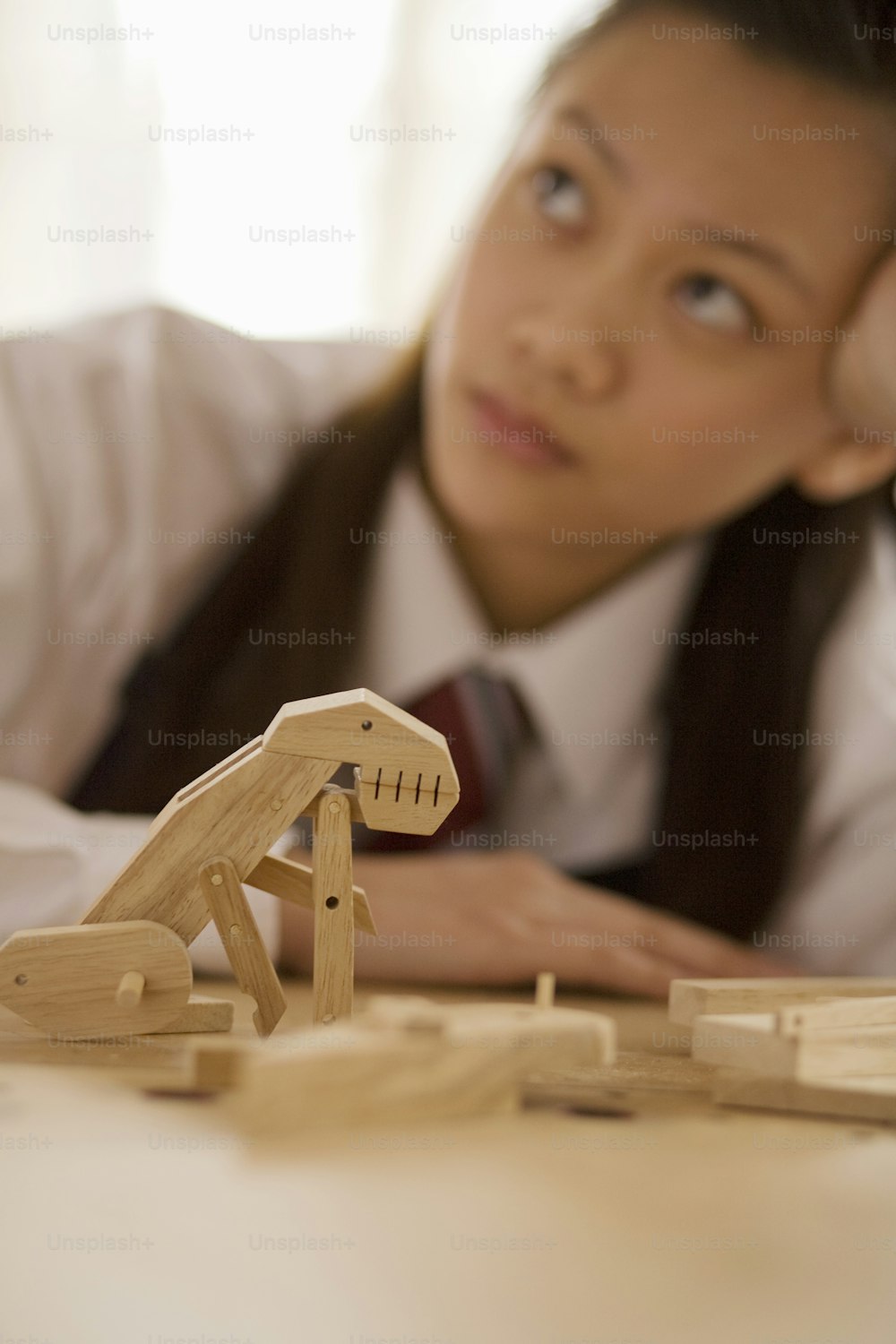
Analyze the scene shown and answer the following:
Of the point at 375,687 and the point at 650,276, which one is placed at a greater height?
the point at 650,276

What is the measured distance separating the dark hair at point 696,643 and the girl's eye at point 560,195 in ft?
0.36

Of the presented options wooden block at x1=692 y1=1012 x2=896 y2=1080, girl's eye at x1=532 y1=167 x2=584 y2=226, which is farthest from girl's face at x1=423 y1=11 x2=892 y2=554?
wooden block at x1=692 y1=1012 x2=896 y2=1080

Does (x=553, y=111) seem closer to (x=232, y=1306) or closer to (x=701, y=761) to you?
(x=701, y=761)

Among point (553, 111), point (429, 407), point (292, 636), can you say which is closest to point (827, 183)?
point (553, 111)

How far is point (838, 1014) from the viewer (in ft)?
2.44

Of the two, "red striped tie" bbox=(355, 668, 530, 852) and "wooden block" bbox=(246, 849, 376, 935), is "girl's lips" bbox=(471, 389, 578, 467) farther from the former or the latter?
"wooden block" bbox=(246, 849, 376, 935)

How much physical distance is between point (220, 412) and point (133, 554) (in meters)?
0.19

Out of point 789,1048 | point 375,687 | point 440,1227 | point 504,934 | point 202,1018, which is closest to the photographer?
point 440,1227

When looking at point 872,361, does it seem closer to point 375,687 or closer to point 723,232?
point 723,232

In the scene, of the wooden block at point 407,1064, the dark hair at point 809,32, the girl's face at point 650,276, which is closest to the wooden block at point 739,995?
the wooden block at point 407,1064

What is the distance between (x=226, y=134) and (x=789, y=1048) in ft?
3.77

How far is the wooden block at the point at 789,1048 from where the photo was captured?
2.29 ft

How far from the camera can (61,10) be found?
134cm

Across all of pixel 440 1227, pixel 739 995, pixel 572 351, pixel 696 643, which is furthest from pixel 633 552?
pixel 440 1227
